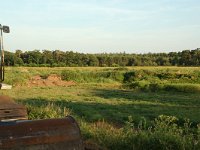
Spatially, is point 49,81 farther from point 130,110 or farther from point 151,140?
point 151,140

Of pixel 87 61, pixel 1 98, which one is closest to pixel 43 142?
pixel 1 98

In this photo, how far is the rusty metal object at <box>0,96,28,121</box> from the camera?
20.9ft

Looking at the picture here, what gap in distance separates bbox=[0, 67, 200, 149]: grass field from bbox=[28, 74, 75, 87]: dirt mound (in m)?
0.66

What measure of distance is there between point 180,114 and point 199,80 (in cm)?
2567

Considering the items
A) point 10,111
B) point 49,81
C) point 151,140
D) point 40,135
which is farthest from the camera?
point 49,81

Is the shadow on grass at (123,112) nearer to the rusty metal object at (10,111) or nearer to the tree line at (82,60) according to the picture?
the rusty metal object at (10,111)

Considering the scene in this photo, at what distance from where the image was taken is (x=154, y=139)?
8.23 metres

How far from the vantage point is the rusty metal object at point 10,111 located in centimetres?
638

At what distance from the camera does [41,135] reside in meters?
5.24

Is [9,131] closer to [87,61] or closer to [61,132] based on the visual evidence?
[61,132]

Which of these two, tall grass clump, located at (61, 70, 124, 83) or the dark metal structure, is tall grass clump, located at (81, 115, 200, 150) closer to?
the dark metal structure

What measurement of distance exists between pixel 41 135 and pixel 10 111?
142cm

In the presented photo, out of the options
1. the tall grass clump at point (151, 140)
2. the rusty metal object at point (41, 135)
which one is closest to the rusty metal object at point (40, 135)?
the rusty metal object at point (41, 135)

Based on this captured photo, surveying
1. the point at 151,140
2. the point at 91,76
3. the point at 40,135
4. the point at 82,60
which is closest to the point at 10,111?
the point at 40,135
